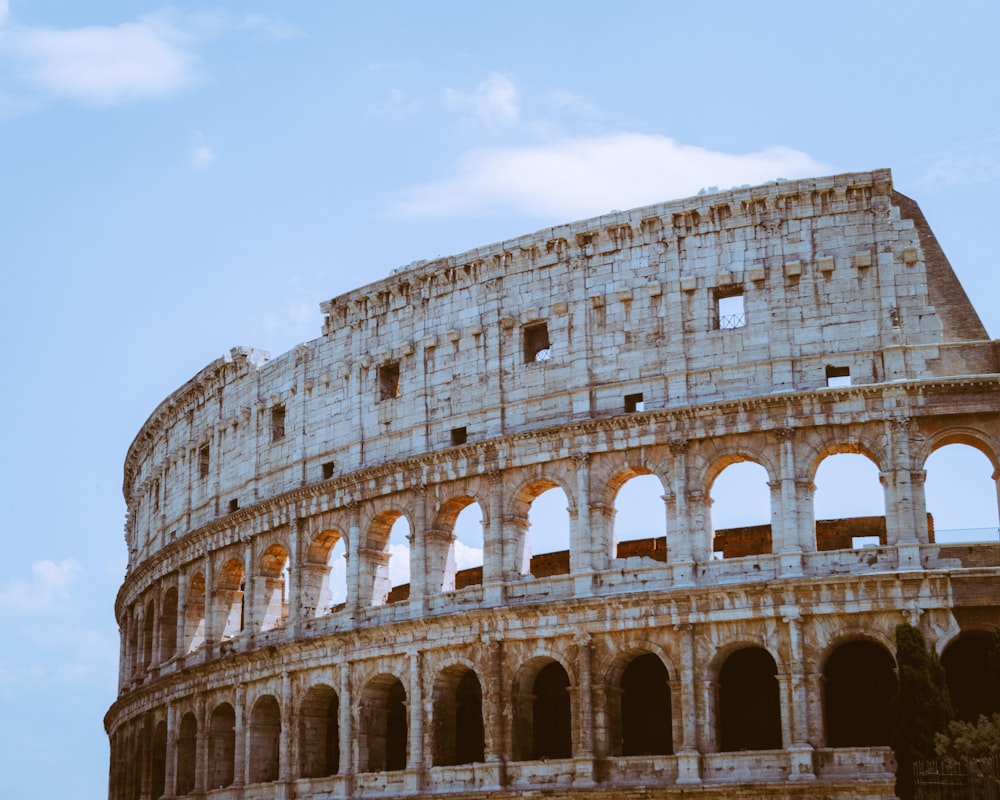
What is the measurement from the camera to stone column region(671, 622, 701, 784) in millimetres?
30844

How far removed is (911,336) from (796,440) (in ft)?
10.1

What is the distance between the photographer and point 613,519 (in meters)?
33.9

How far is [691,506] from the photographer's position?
32.6 meters

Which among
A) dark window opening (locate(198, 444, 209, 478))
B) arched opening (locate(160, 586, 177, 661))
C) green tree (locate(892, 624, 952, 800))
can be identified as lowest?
A: green tree (locate(892, 624, 952, 800))

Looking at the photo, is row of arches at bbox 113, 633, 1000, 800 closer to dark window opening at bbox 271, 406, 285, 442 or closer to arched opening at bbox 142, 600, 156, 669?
arched opening at bbox 142, 600, 156, 669

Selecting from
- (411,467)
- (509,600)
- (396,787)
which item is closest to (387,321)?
(411,467)

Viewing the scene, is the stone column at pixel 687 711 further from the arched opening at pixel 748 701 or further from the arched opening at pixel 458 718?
the arched opening at pixel 458 718

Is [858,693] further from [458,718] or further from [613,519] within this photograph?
[458,718]

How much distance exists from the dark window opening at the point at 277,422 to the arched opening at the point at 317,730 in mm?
7030

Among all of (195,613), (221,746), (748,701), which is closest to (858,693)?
(748,701)

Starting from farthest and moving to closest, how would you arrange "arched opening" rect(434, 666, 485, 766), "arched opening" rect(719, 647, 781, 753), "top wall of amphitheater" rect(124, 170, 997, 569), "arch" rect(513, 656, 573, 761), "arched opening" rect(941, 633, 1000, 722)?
"arched opening" rect(434, 666, 485, 766) < "arch" rect(513, 656, 573, 761) < "arched opening" rect(719, 647, 781, 753) < "top wall of amphitheater" rect(124, 170, 997, 569) < "arched opening" rect(941, 633, 1000, 722)

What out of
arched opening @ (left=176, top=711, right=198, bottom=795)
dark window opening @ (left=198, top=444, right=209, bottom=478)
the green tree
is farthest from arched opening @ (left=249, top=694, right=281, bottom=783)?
the green tree

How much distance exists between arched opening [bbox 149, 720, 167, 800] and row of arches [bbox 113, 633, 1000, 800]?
6.15 feet

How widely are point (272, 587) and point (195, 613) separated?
170 inches
